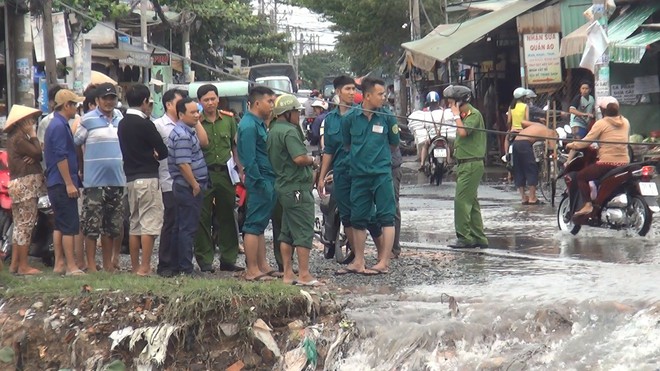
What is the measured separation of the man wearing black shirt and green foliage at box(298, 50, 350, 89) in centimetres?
7941

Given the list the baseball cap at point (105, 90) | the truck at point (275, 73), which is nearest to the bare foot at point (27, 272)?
the baseball cap at point (105, 90)

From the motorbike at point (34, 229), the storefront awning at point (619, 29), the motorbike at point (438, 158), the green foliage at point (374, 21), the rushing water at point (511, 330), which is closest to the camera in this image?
the rushing water at point (511, 330)

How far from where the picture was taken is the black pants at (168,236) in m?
9.35

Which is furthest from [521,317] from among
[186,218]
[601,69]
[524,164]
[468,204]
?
[601,69]

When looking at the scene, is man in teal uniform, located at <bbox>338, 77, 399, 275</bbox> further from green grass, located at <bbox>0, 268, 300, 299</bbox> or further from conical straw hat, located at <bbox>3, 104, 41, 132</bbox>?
conical straw hat, located at <bbox>3, 104, 41, 132</bbox>

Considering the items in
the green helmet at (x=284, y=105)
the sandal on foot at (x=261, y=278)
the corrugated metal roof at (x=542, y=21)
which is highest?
the corrugated metal roof at (x=542, y=21)

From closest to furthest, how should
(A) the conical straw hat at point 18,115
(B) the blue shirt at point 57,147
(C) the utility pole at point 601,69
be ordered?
(B) the blue shirt at point 57,147 < (A) the conical straw hat at point 18,115 < (C) the utility pole at point 601,69

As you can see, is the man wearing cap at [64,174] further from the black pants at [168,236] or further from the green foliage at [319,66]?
the green foliage at [319,66]

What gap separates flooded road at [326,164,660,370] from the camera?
22.2 ft

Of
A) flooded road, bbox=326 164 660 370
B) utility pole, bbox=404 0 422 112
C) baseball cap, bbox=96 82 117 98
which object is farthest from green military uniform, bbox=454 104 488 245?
utility pole, bbox=404 0 422 112

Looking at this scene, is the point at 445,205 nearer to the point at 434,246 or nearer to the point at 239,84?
the point at 434,246

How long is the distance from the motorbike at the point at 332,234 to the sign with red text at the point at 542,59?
11540 mm

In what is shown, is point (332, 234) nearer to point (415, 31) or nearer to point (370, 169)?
point (370, 169)

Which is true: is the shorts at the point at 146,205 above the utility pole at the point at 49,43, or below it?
below
